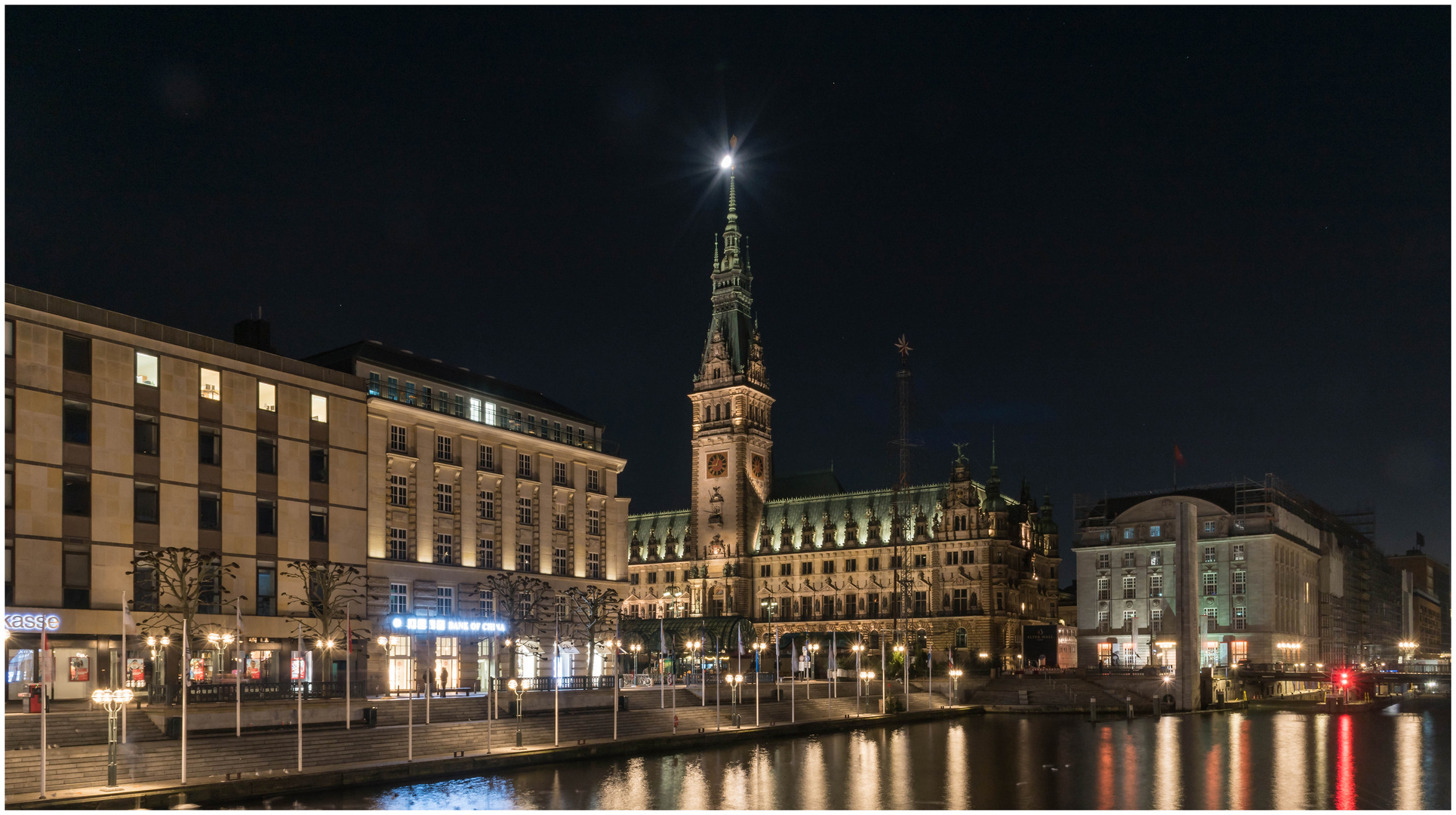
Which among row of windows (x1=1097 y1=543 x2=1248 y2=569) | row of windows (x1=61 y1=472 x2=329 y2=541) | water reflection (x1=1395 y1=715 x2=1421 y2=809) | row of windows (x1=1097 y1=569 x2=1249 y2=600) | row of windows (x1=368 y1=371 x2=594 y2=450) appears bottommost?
water reflection (x1=1395 y1=715 x2=1421 y2=809)

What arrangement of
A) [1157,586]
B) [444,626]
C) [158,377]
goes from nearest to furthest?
[158,377]
[444,626]
[1157,586]

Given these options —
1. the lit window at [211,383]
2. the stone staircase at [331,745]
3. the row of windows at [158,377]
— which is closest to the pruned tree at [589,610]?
the stone staircase at [331,745]

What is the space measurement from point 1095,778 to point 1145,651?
10037cm

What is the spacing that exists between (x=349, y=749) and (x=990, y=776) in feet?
104

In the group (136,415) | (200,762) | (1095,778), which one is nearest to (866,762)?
(1095,778)

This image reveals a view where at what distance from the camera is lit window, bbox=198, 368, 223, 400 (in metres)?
80.6

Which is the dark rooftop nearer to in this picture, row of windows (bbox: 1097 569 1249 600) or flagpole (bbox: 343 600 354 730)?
flagpole (bbox: 343 600 354 730)

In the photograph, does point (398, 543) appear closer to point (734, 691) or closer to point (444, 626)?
point (444, 626)

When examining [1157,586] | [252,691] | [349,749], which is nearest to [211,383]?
[252,691]

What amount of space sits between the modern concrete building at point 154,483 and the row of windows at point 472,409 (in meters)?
5.02

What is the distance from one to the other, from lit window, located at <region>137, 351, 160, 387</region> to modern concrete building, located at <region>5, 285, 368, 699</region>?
0.29ft

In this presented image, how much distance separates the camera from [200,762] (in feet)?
182

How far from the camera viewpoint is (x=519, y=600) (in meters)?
101

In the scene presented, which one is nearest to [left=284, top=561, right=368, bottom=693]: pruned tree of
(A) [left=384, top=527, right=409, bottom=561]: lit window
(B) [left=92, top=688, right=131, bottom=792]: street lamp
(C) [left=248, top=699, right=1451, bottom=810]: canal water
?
(A) [left=384, top=527, right=409, bottom=561]: lit window
